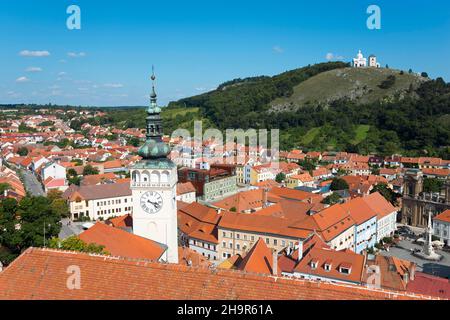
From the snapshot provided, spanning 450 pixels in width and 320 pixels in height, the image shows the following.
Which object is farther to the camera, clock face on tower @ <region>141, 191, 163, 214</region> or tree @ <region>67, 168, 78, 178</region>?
tree @ <region>67, 168, 78, 178</region>

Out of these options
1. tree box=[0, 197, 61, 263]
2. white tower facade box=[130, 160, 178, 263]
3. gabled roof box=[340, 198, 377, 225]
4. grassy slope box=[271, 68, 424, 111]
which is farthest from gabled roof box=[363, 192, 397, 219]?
grassy slope box=[271, 68, 424, 111]

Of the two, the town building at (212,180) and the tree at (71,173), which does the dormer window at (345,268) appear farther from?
the tree at (71,173)

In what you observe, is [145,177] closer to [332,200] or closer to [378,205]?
[332,200]

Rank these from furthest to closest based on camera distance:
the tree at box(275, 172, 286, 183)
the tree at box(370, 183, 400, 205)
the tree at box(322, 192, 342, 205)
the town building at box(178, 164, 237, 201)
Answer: the tree at box(275, 172, 286, 183)
the town building at box(178, 164, 237, 201)
the tree at box(370, 183, 400, 205)
the tree at box(322, 192, 342, 205)

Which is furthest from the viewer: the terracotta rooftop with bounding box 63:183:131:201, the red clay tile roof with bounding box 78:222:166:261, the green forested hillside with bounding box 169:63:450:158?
the green forested hillside with bounding box 169:63:450:158

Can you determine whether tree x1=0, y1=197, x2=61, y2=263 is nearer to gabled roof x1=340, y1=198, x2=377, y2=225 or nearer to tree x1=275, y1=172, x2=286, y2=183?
gabled roof x1=340, y1=198, x2=377, y2=225
